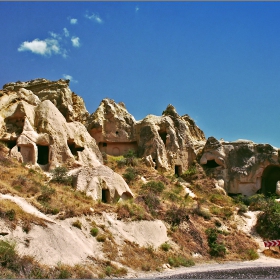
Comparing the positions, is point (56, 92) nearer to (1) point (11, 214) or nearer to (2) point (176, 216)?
(2) point (176, 216)

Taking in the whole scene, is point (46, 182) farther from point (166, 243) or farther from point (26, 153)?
point (166, 243)

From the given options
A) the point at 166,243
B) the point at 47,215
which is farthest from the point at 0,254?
the point at 166,243

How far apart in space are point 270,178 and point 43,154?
22599mm

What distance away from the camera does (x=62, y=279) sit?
16000 millimetres

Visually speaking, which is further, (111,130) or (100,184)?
(111,130)

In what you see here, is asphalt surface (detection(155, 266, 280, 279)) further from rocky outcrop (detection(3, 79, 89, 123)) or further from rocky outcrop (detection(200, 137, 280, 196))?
rocky outcrop (detection(3, 79, 89, 123))

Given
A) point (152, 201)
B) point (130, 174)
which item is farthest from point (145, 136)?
point (152, 201)

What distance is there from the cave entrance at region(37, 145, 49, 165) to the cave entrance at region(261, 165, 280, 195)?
2093 cm

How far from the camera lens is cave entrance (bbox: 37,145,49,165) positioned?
3231 centimetres

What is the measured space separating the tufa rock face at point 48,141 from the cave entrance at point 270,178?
54.6ft

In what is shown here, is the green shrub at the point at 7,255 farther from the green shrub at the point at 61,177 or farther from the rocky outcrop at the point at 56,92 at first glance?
the rocky outcrop at the point at 56,92

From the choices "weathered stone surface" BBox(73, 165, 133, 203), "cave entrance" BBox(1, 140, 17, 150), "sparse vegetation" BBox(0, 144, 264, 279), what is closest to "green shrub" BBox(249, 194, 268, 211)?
"sparse vegetation" BBox(0, 144, 264, 279)

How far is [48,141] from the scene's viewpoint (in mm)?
31953

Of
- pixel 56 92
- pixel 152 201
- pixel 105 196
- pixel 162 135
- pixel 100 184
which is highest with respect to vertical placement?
pixel 56 92
